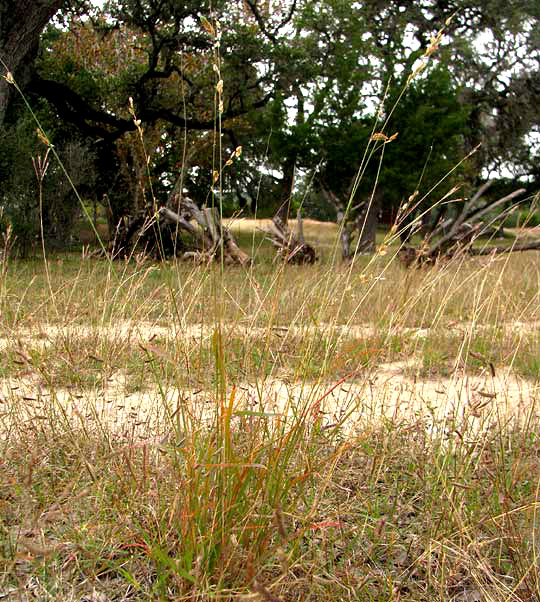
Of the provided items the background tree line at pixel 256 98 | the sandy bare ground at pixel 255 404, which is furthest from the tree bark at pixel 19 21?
the sandy bare ground at pixel 255 404

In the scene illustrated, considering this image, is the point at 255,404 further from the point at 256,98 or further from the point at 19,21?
the point at 256,98

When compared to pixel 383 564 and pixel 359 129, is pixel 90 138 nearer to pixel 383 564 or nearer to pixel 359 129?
pixel 359 129

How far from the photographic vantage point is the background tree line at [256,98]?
13977 mm

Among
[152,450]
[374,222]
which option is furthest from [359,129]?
[152,450]

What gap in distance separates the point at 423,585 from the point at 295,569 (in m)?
0.40

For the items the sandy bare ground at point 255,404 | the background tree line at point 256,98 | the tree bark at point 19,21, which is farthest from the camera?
the background tree line at point 256,98

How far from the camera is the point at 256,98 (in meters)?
19.5

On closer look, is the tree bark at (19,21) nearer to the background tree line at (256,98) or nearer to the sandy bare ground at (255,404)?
the background tree line at (256,98)

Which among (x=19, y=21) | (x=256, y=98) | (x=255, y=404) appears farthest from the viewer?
(x=256, y=98)

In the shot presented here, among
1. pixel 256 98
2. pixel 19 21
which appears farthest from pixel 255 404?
pixel 256 98

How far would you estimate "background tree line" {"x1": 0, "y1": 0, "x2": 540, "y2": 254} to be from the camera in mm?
13977

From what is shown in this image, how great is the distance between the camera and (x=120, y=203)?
19.2 metres

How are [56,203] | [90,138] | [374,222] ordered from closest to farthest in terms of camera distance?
[56,203] < [90,138] < [374,222]

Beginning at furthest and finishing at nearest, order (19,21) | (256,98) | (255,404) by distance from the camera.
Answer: (256,98), (19,21), (255,404)
